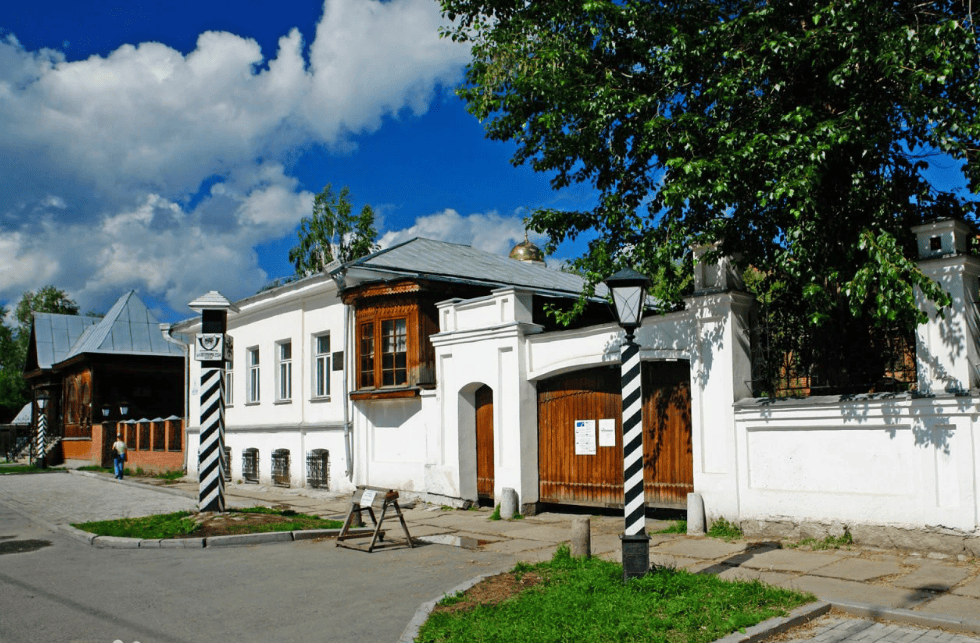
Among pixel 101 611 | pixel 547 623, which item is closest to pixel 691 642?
pixel 547 623

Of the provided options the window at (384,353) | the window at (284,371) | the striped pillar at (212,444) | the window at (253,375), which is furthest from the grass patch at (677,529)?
the window at (253,375)

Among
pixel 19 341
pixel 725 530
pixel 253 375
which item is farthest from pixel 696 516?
pixel 19 341

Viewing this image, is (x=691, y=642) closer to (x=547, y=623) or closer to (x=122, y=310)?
(x=547, y=623)

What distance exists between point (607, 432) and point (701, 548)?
3.39 meters

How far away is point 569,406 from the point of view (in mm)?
14289

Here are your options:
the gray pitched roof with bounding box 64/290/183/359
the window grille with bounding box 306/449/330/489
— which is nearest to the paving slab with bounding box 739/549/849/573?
the window grille with bounding box 306/449/330/489

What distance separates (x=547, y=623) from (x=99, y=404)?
1380 inches

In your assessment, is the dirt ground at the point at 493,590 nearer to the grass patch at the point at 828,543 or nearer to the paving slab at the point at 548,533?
the paving slab at the point at 548,533

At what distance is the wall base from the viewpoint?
9102 millimetres

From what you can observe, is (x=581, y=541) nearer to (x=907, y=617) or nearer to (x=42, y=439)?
(x=907, y=617)

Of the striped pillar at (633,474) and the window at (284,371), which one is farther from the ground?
the window at (284,371)

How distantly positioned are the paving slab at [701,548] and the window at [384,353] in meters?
7.91

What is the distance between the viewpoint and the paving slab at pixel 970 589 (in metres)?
7.50

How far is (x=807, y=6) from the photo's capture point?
1030 centimetres
